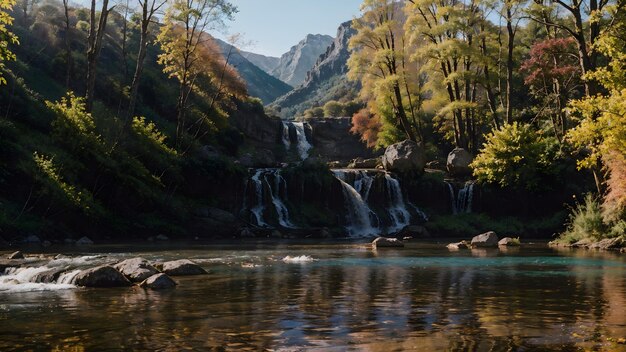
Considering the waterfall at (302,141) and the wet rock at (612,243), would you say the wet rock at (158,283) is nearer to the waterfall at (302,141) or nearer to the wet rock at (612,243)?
the wet rock at (612,243)

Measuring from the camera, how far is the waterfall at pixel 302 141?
69.3 m

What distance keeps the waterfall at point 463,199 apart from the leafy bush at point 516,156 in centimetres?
202

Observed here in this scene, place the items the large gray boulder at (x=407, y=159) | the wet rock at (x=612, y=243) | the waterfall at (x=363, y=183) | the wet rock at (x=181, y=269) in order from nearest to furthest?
the wet rock at (x=181, y=269)
the wet rock at (x=612, y=243)
the waterfall at (x=363, y=183)
the large gray boulder at (x=407, y=159)

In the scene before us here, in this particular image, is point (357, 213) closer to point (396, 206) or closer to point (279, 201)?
point (396, 206)

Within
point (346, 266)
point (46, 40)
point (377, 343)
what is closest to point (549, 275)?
point (346, 266)

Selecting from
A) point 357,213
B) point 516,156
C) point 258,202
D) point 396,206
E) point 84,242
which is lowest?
point 84,242

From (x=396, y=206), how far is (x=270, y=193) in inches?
352

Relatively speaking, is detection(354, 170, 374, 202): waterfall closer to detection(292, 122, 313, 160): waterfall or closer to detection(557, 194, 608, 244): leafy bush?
detection(557, 194, 608, 244): leafy bush

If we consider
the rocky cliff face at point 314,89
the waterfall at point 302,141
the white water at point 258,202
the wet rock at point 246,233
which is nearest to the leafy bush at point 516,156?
the white water at point 258,202

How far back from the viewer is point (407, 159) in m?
43.2

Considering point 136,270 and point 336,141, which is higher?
point 336,141

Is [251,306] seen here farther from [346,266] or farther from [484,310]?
[346,266]

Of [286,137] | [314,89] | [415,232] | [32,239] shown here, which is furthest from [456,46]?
[314,89]

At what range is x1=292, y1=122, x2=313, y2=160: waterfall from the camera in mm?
69350
